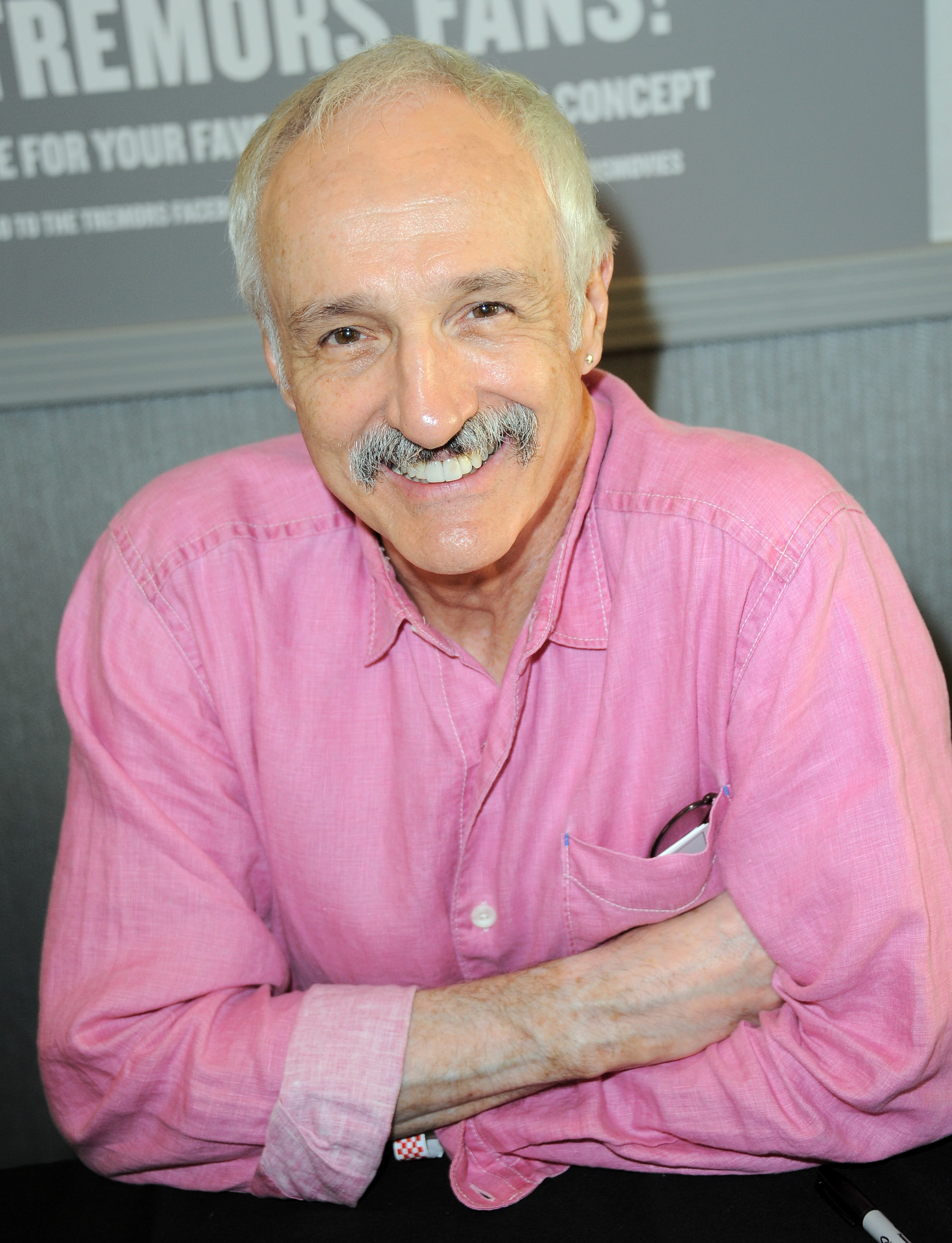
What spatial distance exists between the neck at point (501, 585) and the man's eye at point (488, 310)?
18 centimetres

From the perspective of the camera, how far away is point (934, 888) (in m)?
0.96

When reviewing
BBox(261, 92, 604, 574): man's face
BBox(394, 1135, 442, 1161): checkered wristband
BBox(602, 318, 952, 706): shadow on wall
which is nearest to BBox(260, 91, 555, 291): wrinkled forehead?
BBox(261, 92, 604, 574): man's face

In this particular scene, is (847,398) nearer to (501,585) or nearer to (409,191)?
(501,585)

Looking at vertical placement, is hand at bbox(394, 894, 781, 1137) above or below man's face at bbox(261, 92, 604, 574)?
below

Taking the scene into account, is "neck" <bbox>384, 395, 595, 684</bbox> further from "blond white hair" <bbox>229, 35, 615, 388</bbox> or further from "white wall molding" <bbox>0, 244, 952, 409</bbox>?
"white wall molding" <bbox>0, 244, 952, 409</bbox>

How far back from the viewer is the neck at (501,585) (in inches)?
45.9

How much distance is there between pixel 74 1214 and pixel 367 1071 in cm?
33

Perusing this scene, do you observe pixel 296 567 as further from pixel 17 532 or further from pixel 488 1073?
pixel 17 532

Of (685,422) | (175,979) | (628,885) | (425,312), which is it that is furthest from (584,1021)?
(685,422)

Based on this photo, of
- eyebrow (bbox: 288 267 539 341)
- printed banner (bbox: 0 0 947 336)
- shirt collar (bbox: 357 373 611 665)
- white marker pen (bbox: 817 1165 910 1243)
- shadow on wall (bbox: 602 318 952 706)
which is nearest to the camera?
white marker pen (bbox: 817 1165 910 1243)

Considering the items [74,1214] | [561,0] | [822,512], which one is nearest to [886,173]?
[561,0]

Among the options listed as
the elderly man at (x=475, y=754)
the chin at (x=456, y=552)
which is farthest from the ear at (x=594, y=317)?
the chin at (x=456, y=552)

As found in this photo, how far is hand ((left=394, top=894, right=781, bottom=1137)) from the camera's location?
99 centimetres

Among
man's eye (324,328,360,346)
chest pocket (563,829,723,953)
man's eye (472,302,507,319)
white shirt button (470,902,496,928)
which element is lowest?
white shirt button (470,902,496,928)
